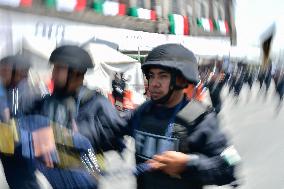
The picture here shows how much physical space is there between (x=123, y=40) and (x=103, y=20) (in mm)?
1888

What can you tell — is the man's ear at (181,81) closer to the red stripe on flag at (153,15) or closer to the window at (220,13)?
the red stripe on flag at (153,15)

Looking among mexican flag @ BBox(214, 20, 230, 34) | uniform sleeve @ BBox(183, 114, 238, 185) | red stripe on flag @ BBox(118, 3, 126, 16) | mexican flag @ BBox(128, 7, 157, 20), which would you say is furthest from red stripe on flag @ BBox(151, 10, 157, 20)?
uniform sleeve @ BBox(183, 114, 238, 185)

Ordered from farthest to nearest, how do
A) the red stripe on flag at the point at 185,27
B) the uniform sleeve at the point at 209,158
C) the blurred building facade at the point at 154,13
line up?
the red stripe on flag at the point at 185,27 → the blurred building facade at the point at 154,13 → the uniform sleeve at the point at 209,158

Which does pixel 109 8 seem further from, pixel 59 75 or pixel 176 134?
pixel 176 134

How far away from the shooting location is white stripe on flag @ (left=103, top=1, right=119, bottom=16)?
16469 millimetres

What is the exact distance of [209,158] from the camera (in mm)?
2139

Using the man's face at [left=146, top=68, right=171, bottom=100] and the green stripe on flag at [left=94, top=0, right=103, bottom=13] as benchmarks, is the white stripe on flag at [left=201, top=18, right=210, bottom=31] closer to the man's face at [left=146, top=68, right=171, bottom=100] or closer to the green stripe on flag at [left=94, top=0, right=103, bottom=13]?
the green stripe on flag at [left=94, top=0, right=103, bottom=13]

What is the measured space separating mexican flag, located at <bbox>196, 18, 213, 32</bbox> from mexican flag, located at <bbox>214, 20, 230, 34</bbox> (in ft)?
2.03

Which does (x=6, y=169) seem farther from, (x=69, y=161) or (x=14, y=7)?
(x=14, y=7)

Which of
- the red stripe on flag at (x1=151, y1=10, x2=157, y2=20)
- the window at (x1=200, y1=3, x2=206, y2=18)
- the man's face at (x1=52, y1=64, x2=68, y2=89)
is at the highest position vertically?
the window at (x1=200, y1=3, x2=206, y2=18)

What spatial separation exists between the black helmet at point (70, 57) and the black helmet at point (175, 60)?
618 millimetres

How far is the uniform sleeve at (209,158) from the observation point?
6.88ft

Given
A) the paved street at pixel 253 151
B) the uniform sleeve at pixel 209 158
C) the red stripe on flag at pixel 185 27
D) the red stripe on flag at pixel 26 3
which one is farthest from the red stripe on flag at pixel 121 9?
the uniform sleeve at pixel 209 158

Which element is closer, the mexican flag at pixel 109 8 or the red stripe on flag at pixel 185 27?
the mexican flag at pixel 109 8
